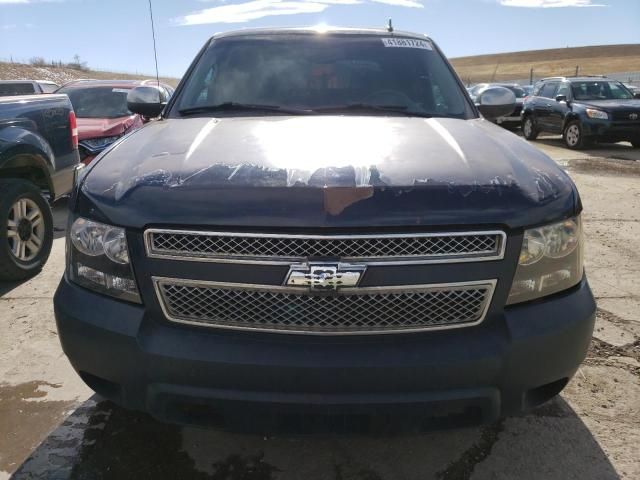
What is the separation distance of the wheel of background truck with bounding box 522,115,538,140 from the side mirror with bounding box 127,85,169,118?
1357 centimetres

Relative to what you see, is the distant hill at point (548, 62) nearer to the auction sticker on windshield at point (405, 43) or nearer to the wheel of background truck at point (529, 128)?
the wheel of background truck at point (529, 128)

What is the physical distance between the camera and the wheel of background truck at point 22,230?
14.3ft

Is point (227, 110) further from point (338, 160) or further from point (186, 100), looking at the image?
point (338, 160)

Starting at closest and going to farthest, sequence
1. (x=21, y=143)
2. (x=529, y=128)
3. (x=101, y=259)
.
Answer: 1. (x=101, y=259)
2. (x=21, y=143)
3. (x=529, y=128)

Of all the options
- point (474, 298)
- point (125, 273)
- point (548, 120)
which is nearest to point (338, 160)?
point (474, 298)

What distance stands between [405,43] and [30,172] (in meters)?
3.44

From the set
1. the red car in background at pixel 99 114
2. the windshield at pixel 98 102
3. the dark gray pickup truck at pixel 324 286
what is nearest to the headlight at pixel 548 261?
the dark gray pickup truck at pixel 324 286

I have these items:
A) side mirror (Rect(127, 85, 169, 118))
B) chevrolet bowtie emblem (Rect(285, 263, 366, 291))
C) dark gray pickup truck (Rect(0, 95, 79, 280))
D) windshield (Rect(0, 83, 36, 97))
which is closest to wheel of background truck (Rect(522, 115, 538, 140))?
windshield (Rect(0, 83, 36, 97))

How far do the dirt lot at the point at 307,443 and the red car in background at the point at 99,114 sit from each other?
5.26 meters

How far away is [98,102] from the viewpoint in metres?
9.19

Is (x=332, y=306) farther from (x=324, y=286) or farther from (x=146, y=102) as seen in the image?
(x=146, y=102)

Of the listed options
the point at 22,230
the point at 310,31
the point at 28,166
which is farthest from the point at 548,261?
the point at 28,166

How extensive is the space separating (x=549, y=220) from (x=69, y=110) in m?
4.72

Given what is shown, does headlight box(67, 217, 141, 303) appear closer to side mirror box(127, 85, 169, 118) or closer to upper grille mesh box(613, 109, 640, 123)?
side mirror box(127, 85, 169, 118)
